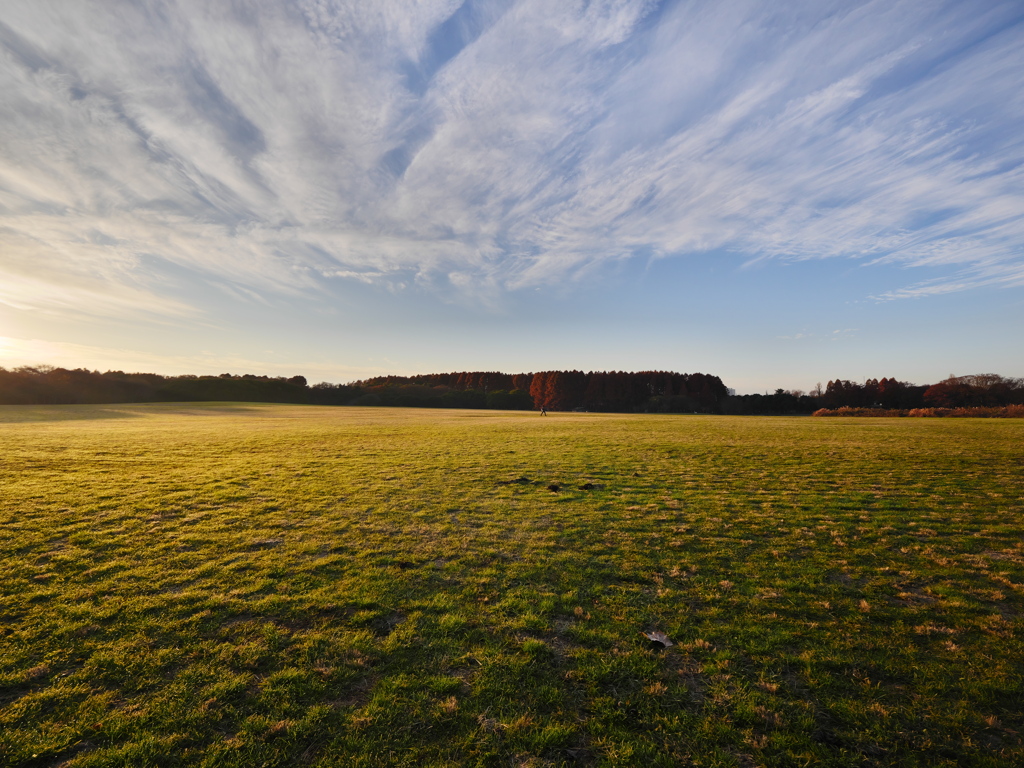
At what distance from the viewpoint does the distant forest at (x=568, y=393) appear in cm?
9125

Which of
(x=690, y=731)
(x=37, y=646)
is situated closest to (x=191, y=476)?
(x=37, y=646)

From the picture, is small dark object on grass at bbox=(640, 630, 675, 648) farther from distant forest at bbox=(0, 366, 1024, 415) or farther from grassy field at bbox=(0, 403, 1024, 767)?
distant forest at bbox=(0, 366, 1024, 415)

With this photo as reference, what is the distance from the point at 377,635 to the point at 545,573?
3513 millimetres

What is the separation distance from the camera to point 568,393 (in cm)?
15575

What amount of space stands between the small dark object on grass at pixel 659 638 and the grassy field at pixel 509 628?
17 cm

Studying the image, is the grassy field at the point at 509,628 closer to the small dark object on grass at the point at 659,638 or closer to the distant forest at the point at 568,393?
the small dark object on grass at the point at 659,638

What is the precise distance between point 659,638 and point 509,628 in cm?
230

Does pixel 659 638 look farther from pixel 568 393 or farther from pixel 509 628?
pixel 568 393

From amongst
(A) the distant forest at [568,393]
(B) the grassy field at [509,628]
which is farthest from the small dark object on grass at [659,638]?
(A) the distant forest at [568,393]

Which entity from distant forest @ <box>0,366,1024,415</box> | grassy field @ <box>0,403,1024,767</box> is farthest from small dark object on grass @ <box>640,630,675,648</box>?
A: distant forest @ <box>0,366,1024,415</box>

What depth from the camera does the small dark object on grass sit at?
590 cm

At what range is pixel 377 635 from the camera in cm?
615

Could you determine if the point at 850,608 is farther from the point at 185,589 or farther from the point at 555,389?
the point at 555,389

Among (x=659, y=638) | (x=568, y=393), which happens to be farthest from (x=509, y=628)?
(x=568, y=393)
